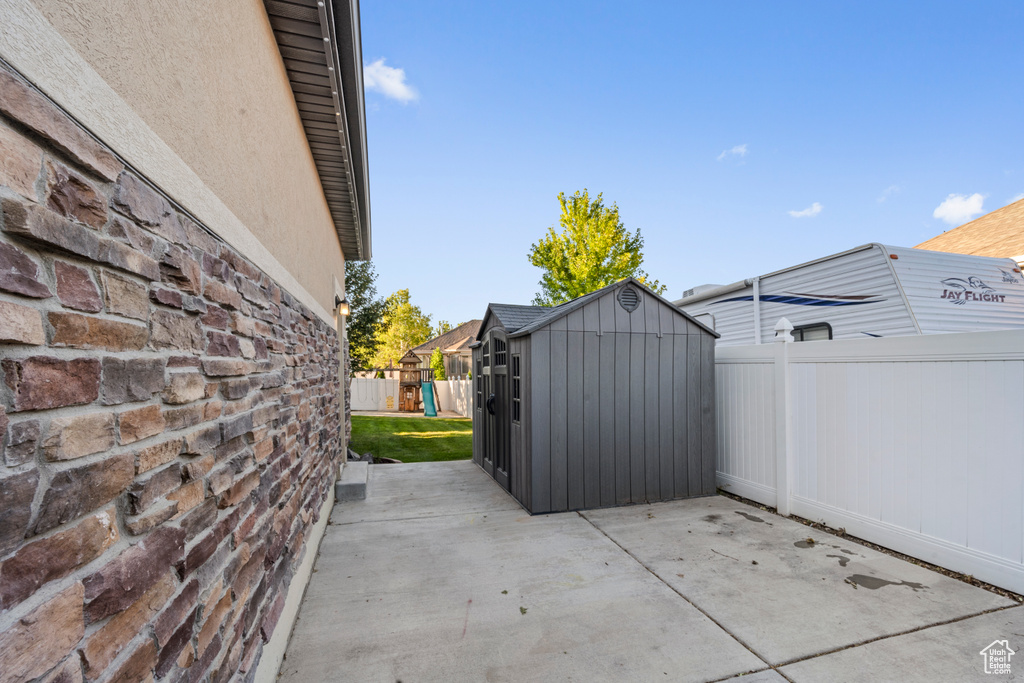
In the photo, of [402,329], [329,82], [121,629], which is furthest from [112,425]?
[402,329]

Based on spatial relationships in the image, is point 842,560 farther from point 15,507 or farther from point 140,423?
point 15,507

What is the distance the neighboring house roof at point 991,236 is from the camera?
7.66m

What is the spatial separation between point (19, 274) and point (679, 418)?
5.65 metres

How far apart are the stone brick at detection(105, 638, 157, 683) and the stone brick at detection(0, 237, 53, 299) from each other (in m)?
0.80

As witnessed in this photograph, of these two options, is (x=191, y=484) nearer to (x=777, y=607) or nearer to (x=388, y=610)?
(x=388, y=610)

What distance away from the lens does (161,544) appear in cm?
120

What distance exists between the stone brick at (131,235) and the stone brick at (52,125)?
103 mm

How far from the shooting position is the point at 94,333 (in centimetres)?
94

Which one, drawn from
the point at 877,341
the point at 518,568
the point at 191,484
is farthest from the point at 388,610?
the point at 877,341

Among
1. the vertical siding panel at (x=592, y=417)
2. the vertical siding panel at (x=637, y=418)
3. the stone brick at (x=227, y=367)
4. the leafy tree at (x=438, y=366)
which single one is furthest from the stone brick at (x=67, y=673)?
the leafy tree at (x=438, y=366)

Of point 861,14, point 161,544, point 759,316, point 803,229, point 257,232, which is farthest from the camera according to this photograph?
point 803,229

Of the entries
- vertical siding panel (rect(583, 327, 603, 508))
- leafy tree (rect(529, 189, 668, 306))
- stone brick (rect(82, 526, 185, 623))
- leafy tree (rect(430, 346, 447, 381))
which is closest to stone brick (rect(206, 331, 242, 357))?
stone brick (rect(82, 526, 185, 623))

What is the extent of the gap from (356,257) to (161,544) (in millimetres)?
7734

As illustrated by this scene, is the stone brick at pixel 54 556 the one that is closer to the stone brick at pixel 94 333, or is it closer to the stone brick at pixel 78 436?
the stone brick at pixel 78 436
